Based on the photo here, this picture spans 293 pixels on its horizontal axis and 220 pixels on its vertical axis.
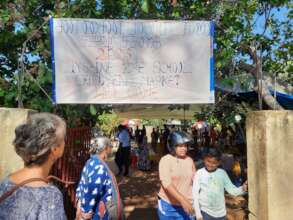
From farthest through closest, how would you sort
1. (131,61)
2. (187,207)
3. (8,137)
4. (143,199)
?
(143,199) → (131,61) → (8,137) → (187,207)

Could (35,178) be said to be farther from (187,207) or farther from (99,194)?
(187,207)

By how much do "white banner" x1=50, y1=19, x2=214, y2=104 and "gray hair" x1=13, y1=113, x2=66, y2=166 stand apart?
9.19 ft

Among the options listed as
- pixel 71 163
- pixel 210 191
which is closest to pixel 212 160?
pixel 210 191

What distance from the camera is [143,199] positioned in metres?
8.71

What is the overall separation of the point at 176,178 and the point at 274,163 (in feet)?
4.17

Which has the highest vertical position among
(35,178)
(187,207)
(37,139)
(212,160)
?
(37,139)

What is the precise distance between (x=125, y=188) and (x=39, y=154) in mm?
8338

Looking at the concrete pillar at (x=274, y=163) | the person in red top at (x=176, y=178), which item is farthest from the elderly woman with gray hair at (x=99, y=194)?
the concrete pillar at (x=274, y=163)

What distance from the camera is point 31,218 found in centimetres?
187

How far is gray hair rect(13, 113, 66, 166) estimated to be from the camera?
1980 mm

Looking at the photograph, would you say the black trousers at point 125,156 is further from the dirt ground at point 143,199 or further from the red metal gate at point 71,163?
the red metal gate at point 71,163

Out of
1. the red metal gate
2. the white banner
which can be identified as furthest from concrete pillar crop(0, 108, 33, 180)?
the red metal gate

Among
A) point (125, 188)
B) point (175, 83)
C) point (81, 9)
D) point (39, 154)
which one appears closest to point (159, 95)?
point (175, 83)

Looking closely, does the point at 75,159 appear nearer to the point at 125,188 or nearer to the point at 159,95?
the point at 159,95
